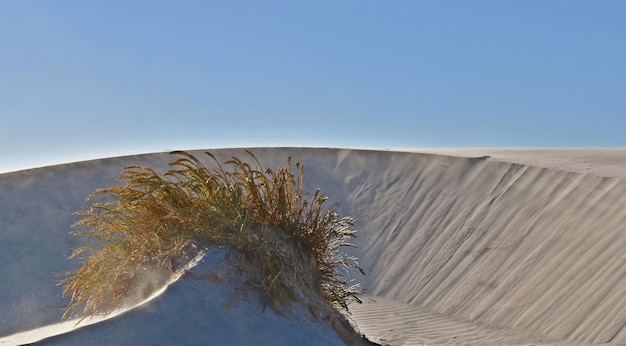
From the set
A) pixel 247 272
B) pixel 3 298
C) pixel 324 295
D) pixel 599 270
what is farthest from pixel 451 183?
pixel 247 272

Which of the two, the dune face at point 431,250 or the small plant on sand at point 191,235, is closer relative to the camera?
the small plant on sand at point 191,235

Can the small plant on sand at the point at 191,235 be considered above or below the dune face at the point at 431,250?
above

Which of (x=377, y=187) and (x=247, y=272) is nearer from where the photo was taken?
(x=247, y=272)

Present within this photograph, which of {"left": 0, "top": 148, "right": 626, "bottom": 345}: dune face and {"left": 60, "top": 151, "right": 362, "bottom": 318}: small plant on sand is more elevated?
{"left": 60, "top": 151, "right": 362, "bottom": 318}: small plant on sand

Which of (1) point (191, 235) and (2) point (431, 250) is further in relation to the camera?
(2) point (431, 250)

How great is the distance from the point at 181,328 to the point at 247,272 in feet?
2.00

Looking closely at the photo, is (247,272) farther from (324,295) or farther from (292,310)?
(324,295)

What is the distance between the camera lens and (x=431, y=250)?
49.6 feet

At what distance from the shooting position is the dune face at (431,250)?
10477 mm

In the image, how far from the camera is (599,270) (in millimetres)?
11422

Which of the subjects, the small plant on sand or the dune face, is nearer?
the small plant on sand

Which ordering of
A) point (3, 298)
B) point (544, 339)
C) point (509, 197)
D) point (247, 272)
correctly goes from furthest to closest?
point (509, 197) → point (3, 298) → point (544, 339) → point (247, 272)

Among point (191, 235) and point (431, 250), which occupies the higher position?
point (191, 235)

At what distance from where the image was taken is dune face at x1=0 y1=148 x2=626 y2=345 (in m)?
10.5
